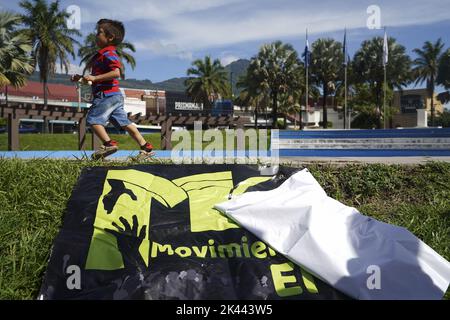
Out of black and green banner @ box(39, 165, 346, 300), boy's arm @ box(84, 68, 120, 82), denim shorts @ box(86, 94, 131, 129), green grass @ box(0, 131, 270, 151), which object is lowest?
black and green banner @ box(39, 165, 346, 300)

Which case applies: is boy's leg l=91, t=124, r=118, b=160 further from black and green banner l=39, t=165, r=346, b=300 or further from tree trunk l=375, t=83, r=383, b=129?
tree trunk l=375, t=83, r=383, b=129

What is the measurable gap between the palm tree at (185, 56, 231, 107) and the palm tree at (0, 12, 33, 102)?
37.6 metres

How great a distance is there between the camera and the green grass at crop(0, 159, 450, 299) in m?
3.17

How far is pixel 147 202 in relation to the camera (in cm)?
382

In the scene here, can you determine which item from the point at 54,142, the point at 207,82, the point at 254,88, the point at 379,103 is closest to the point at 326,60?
the point at 379,103

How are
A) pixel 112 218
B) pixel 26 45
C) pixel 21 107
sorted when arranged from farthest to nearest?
pixel 26 45, pixel 21 107, pixel 112 218

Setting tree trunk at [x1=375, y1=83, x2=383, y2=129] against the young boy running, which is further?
tree trunk at [x1=375, y1=83, x2=383, y2=129]

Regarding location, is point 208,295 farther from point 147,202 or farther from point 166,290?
point 147,202

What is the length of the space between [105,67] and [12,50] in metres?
23.2

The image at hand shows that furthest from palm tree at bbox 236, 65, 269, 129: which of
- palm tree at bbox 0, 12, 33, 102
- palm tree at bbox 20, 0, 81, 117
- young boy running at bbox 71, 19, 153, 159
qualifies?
young boy running at bbox 71, 19, 153, 159

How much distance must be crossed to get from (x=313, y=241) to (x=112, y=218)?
172 centimetres

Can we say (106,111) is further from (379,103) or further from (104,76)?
(379,103)

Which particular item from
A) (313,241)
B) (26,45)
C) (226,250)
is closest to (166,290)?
(226,250)

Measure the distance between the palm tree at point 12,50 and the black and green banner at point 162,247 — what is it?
23.5m
